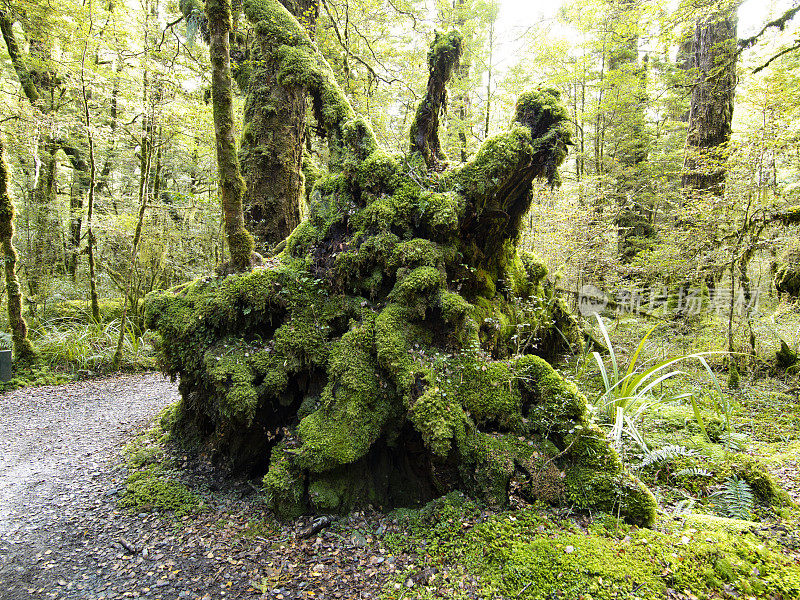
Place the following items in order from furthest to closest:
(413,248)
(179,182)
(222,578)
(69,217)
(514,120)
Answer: (179,182) < (69,217) < (514,120) < (413,248) < (222,578)

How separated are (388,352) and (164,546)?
2.49 meters

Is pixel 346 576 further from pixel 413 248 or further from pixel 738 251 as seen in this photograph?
pixel 738 251

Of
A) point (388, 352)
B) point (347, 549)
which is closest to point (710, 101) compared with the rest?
point (388, 352)

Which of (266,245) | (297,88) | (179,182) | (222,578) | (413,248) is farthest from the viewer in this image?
Answer: (179,182)

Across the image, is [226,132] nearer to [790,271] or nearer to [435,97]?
[435,97]

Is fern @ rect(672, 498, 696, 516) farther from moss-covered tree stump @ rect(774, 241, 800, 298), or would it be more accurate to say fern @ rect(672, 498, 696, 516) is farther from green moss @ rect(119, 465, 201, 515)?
moss-covered tree stump @ rect(774, 241, 800, 298)

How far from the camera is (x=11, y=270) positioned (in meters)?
7.38

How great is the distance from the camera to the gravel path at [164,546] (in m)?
2.78

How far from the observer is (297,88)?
17.0 ft

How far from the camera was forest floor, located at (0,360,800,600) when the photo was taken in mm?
2533

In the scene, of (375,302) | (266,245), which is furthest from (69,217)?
(375,302)

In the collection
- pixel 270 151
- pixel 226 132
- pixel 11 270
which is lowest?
pixel 11 270

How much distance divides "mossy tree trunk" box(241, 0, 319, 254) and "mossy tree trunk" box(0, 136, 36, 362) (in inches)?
205

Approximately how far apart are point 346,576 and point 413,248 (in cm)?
292
